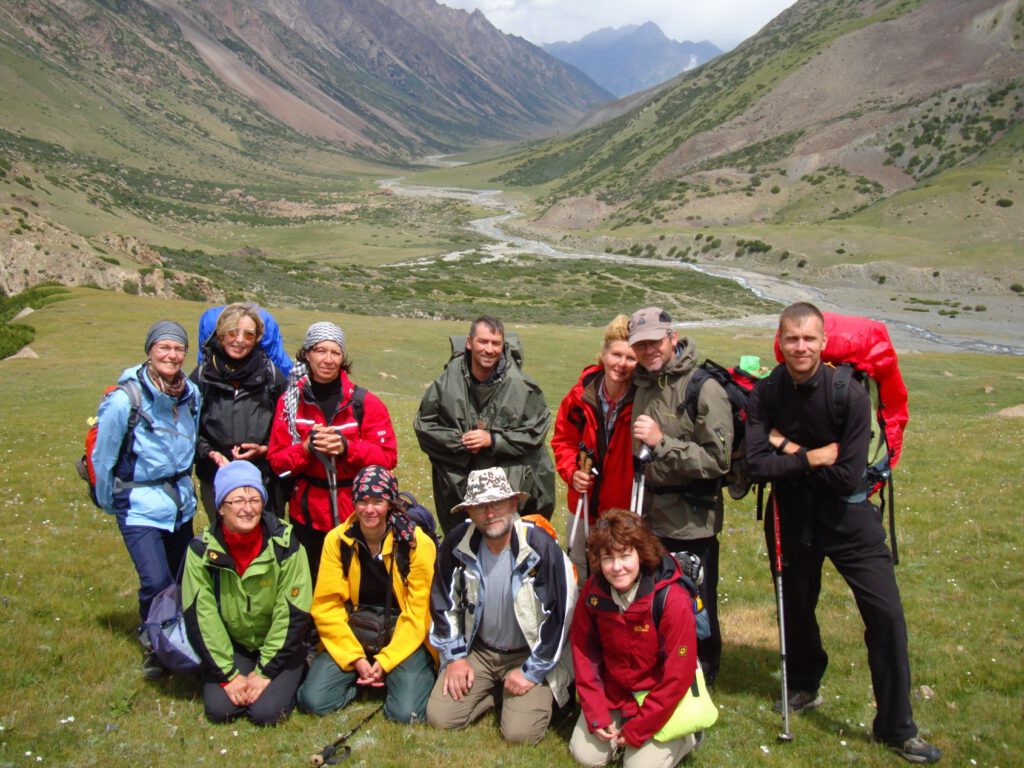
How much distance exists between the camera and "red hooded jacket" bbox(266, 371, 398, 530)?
7.11m

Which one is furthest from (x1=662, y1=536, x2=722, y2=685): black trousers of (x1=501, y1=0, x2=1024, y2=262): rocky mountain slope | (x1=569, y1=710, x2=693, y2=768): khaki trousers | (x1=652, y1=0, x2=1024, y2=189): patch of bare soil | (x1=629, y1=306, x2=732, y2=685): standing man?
(x1=652, y1=0, x2=1024, y2=189): patch of bare soil

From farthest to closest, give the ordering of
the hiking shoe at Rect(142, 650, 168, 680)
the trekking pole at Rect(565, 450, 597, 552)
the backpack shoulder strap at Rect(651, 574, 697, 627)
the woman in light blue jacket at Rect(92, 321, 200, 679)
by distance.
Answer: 1. the trekking pole at Rect(565, 450, 597, 552)
2. the hiking shoe at Rect(142, 650, 168, 680)
3. the woman in light blue jacket at Rect(92, 321, 200, 679)
4. the backpack shoulder strap at Rect(651, 574, 697, 627)

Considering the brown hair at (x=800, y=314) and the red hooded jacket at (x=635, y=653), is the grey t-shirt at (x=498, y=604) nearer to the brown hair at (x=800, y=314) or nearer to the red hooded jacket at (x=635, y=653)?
the red hooded jacket at (x=635, y=653)

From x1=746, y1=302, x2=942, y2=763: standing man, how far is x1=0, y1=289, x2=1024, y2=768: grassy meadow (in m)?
0.53

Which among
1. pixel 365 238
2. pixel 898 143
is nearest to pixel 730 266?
pixel 898 143

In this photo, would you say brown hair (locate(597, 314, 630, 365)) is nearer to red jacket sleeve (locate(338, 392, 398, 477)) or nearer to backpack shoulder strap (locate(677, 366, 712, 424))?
backpack shoulder strap (locate(677, 366, 712, 424))

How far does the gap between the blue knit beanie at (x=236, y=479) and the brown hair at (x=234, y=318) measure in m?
1.44

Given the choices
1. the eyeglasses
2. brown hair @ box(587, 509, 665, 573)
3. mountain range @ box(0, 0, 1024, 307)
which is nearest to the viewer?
brown hair @ box(587, 509, 665, 573)

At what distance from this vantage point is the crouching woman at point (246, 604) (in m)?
6.38

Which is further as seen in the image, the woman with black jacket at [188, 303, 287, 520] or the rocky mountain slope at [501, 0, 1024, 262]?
the rocky mountain slope at [501, 0, 1024, 262]

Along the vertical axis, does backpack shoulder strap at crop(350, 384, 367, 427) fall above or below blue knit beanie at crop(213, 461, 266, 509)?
above

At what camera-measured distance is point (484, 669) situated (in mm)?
6711

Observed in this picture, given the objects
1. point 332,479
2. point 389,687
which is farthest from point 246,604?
point 389,687

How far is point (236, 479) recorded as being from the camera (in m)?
6.36
